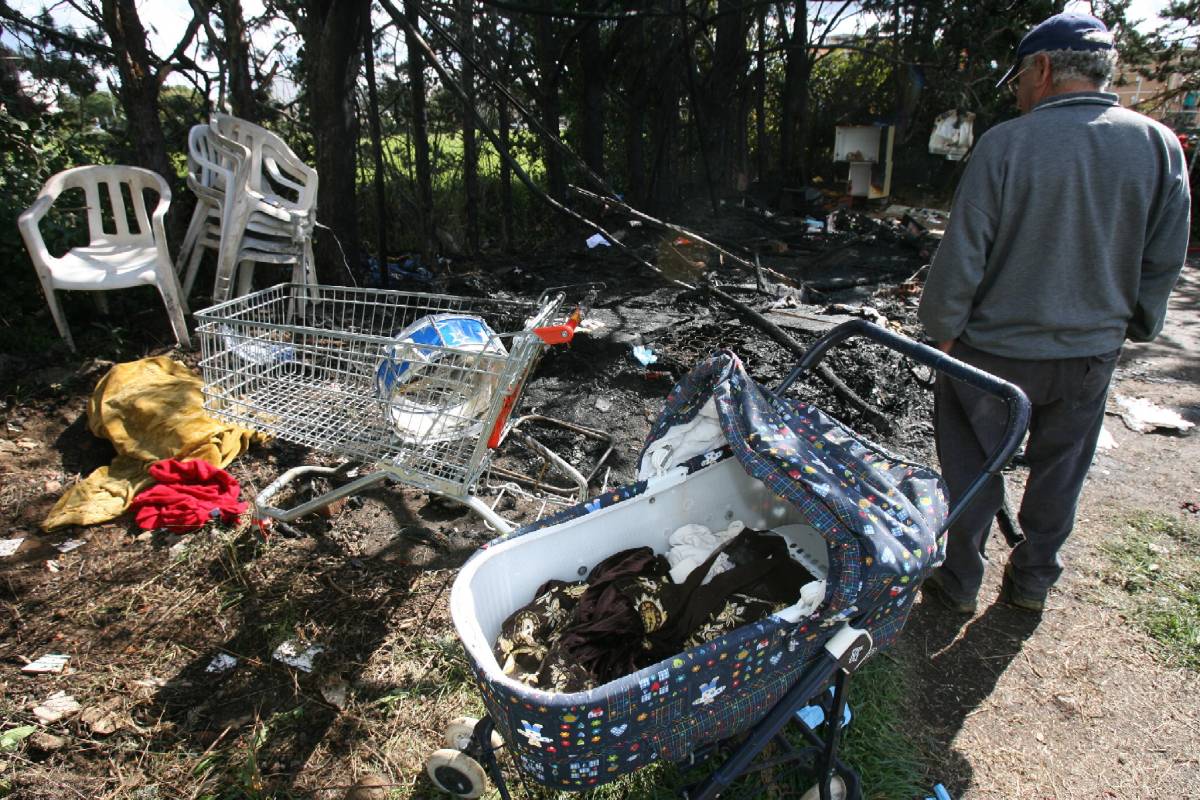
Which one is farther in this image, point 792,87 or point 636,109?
point 792,87

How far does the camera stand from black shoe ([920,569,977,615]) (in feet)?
9.61

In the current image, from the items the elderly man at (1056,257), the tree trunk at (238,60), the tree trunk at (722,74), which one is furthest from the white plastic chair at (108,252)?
the tree trunk at (722,74)

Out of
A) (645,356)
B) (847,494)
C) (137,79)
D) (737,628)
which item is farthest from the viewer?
(137,79)

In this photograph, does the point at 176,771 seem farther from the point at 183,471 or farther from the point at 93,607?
the point at 183,471

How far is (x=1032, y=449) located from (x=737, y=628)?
1697 millimetres

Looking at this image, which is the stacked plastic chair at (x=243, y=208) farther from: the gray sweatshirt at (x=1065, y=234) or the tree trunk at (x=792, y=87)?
the tree trunk at (x=792, y=87)

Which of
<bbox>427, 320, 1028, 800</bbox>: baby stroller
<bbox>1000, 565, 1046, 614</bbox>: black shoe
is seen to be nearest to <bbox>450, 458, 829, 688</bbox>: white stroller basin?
<bbox>427, 320, 1028, 800</bbox>: baby stroller

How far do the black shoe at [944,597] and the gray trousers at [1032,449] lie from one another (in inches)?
1.0

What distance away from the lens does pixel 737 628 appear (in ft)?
5.84

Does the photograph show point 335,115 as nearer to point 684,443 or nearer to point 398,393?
point 398,393

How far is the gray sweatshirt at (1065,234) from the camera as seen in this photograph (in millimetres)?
2281

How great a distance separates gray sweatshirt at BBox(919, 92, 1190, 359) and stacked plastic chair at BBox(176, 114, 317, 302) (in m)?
4.08

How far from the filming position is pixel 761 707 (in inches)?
65.5

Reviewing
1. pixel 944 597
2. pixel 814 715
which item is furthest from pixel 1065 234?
pixel 814 715
